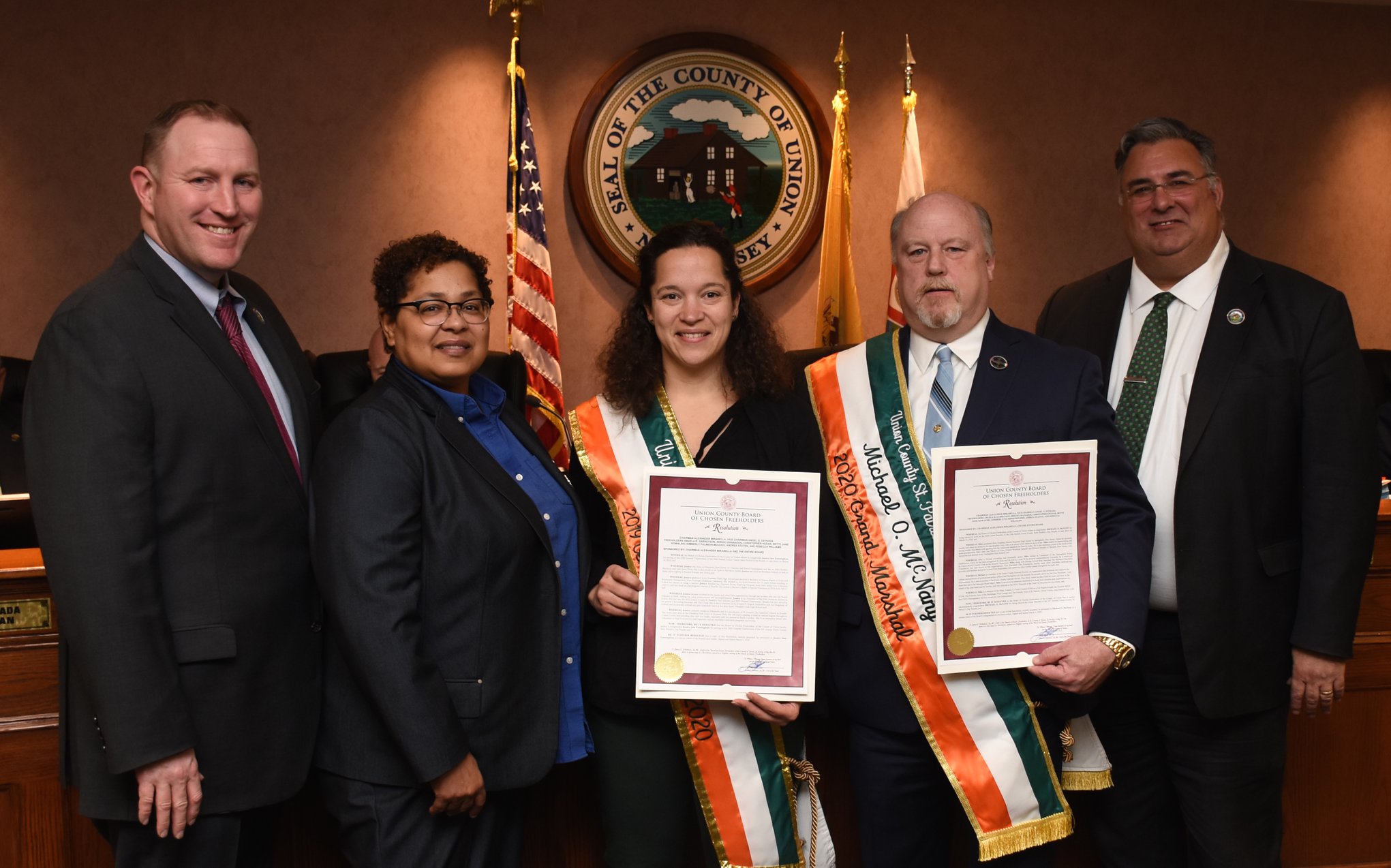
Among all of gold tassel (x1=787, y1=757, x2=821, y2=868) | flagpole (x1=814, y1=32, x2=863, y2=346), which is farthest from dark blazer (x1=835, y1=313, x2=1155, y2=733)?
flagpole (x1=814, y1=32, x2=863, y2=346)

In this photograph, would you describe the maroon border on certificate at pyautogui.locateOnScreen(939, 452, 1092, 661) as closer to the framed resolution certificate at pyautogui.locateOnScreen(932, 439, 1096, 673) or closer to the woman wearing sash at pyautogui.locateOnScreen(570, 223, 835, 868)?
the framed resolution certificate at pyautogui.locateOnScreen(932, 439, 1096, 673)

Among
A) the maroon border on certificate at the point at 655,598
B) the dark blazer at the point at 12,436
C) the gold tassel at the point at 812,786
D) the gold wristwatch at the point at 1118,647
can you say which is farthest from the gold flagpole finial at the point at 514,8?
the gold wristwatch at the point at 1118,647

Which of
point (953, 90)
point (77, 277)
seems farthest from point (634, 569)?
point (953, 90)

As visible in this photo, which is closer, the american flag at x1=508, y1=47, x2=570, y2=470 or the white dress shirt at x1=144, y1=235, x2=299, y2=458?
the white dress shirt at x1=144, y1=235, x2=299, y2=458

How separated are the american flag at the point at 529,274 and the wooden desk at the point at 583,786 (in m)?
2.42

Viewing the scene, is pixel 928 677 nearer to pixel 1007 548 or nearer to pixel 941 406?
pixel 1007 548

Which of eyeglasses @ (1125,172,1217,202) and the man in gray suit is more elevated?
eyeglasses @ (1125,172,1217,202)

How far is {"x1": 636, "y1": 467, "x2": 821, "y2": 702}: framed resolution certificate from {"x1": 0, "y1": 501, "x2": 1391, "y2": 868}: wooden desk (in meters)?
0.46

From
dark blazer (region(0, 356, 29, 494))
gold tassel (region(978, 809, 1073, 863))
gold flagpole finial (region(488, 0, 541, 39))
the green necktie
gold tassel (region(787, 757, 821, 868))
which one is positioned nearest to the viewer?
gold tassel (region(978, 809, 1073, 863))

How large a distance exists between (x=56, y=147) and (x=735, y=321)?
381cm

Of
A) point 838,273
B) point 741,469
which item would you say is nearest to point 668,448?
point 741,469

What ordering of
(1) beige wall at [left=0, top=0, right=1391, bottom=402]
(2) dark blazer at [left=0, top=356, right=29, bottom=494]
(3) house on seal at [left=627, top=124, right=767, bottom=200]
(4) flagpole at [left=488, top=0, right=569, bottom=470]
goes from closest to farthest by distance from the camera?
(2) dark blazer at [left=0, top=356, right=29, bottom=494]
(4) flagpole at [left=488, top=0, right=569, bottom=470]
(1) beige wall at [left=0, top=0, right=1391, bottom=402]
(3) house on seal at [left=627, top=124, right=767, bottom=200]

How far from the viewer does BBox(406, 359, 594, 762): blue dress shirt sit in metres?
1.75

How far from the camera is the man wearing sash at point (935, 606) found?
1.77 meters
